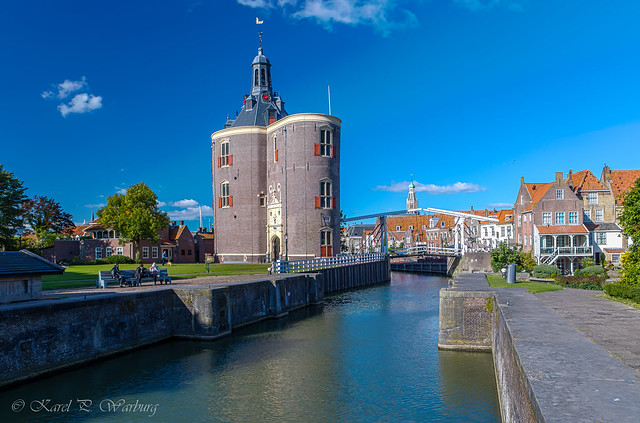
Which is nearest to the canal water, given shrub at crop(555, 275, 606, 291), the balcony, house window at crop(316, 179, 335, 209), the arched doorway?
shrub at crop(555, 275, 606, 291)

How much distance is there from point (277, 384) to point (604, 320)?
10920 millimetres

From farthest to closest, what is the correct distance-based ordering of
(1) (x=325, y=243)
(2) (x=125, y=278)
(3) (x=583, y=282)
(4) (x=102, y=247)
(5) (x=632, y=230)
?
(4) (x=102, y=247) < (1) (x=325, y=243) < (2) (x=125, y=278) < (3) (x=583, y=282) < (5) (x=632, y=230)

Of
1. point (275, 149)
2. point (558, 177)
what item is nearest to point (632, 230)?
point (558, 177)

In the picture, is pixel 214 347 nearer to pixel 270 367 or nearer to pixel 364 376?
pixel 270 367

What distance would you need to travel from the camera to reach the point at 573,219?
49562mm

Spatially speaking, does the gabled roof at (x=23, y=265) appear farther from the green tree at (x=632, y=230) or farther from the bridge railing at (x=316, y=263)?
the green tree at (x=632, y=230)

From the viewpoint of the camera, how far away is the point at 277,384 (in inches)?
666

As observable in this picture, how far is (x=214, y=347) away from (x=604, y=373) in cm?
1782

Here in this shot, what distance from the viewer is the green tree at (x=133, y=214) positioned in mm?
55156

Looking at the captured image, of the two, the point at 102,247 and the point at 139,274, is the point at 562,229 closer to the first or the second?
the point at 139,274

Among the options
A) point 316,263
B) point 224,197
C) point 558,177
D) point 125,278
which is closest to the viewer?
point 125,278

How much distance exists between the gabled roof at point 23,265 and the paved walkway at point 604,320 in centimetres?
1937

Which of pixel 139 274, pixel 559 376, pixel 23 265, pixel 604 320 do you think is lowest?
pixel 604 320

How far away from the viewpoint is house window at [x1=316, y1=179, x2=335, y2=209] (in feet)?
172
